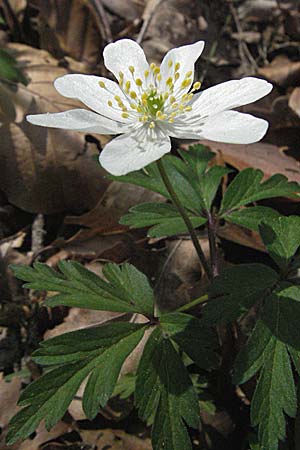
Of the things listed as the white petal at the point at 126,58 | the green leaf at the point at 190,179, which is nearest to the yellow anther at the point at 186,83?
the white petal at the point at 126,58

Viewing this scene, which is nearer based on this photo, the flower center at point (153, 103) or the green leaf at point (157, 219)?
the flower center at point (153, 103)

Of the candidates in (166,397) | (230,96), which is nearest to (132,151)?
(230,96)

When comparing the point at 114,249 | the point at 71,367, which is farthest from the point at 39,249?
the point at 71,367

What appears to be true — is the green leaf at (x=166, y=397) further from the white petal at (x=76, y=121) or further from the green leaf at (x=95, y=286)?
the white petal at (x=76, y=121)

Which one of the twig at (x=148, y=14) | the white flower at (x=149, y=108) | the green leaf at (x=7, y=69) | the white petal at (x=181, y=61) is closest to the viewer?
the white flower at (x=149, y=108)

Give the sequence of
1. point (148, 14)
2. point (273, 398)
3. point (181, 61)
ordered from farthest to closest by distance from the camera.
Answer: point (148, 14) < point (181, 61) < point (273, 398)

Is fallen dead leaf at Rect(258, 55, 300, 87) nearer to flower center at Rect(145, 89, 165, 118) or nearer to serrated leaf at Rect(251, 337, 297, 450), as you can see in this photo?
flower center at Rect(145, 89, 165, 118)

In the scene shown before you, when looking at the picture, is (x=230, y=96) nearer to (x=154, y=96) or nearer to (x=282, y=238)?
(x=154, y=96)
